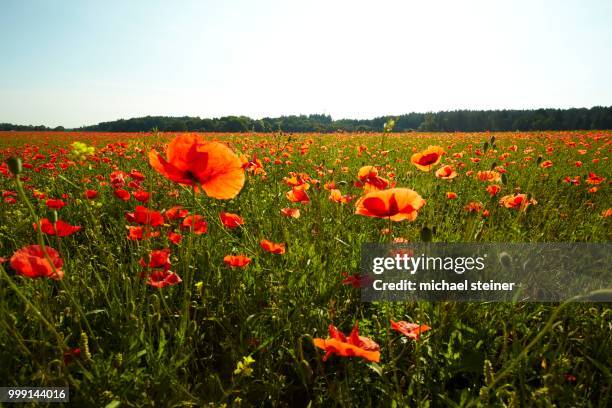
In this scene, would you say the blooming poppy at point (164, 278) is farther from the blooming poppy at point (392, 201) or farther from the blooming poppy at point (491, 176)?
the blooming poppy at point (491, 176)

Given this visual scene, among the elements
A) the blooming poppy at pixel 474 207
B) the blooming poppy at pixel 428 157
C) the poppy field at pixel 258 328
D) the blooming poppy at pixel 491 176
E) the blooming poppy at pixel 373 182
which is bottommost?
the poppy field at pixel 258 328

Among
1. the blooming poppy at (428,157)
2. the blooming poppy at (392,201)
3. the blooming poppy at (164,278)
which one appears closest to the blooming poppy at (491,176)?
the blooming poppy at (428,157)

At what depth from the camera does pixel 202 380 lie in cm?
127

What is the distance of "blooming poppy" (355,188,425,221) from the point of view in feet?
3.89

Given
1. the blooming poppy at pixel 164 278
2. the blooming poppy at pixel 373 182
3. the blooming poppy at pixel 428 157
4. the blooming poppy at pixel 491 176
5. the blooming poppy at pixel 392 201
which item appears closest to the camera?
the blooming poppy at pixel 392 201

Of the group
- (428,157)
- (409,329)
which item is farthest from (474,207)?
(409,329)

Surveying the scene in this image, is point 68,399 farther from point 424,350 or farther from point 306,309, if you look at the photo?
point 424,350

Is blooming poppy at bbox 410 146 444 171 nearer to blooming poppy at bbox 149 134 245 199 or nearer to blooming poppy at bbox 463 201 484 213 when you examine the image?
blooming poppy at bbox 463 201 484 213

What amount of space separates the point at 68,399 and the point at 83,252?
1.28 m

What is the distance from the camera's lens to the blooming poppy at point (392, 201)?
1.19 metres

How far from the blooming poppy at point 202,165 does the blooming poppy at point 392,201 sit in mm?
463

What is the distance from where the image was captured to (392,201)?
1.20 metres

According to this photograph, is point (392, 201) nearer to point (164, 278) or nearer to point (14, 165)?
point (164, 278)

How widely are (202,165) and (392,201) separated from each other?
66 centimetres
